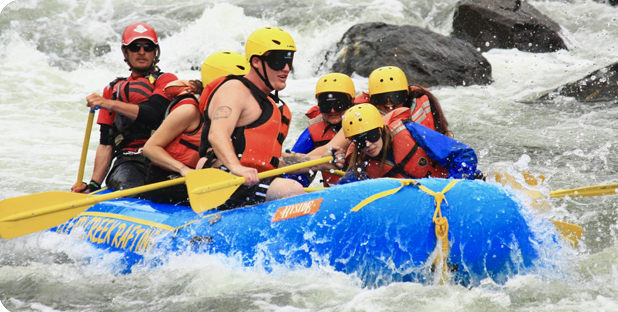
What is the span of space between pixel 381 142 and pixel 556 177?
3.19 meters

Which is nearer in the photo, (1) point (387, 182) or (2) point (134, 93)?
(1) point (387, 182)

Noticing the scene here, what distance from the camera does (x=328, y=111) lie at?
15.5 ft

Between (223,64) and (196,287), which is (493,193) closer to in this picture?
(196,287)

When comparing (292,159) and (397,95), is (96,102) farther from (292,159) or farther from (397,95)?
(397,95)

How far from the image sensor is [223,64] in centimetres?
434

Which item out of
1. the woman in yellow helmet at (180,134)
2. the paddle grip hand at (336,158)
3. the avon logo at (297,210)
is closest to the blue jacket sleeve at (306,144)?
the paddle grip hand at (336,158)

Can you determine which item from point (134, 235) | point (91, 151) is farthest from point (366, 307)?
point (91, 151)

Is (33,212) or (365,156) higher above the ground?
(33,212)

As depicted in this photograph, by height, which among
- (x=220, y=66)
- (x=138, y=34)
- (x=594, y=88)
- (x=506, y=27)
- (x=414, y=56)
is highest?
(x=138, y=34)

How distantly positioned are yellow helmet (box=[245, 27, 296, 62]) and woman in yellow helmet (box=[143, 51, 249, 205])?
630mm

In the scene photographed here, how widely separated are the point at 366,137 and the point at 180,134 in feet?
4.33

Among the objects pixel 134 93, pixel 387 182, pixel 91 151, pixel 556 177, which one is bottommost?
pixel 556 177

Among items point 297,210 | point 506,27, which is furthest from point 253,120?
point 506,27

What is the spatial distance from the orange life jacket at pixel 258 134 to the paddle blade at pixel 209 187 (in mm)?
197
